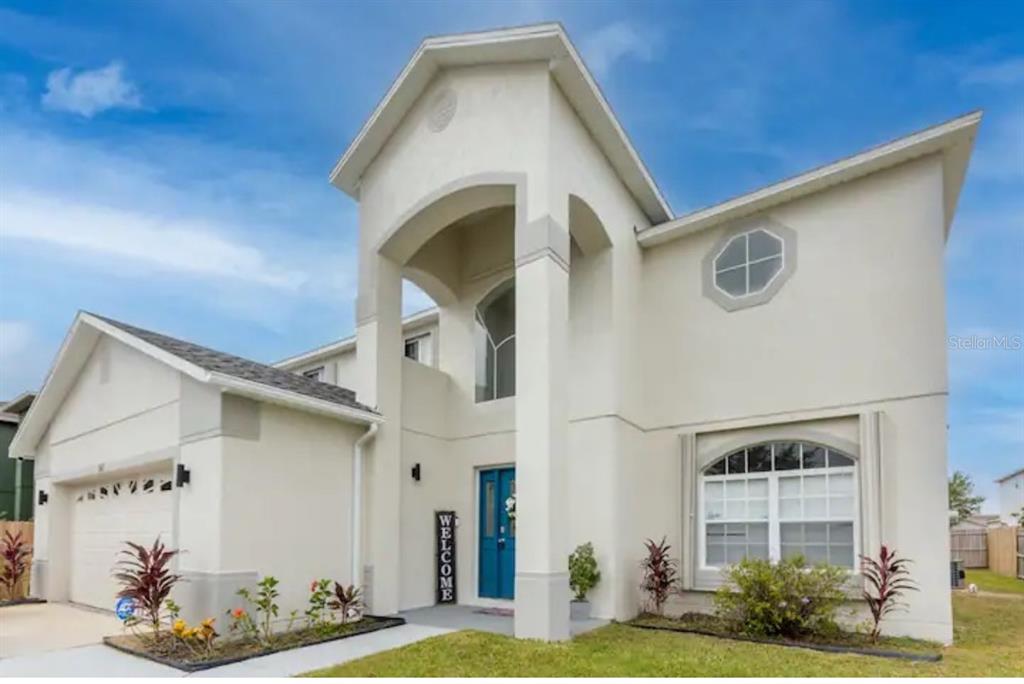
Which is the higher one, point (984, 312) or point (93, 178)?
point (93, 178)

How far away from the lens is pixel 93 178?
12.9 metres

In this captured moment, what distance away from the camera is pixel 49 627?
1062cm

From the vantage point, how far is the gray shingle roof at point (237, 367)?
983 cm

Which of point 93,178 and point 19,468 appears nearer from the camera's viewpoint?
point 93,178

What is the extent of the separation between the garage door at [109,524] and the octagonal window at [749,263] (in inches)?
354

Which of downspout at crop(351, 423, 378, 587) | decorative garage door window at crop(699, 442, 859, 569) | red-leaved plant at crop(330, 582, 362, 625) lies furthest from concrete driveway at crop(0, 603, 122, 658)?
decorative garage door window at crop(699, 442, 859, 569)

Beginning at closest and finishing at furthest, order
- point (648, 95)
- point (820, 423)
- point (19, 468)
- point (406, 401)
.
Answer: point (820, 423) < point (406, 401) < point (648, 95) < point (19, 468)

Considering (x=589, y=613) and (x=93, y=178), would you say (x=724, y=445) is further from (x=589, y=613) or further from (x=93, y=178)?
(x=93, y=178)

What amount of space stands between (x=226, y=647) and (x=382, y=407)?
4218 mm

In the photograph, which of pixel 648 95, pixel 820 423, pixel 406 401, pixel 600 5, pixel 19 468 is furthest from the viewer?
pixel 19 468

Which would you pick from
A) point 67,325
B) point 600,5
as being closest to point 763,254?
point 600,5

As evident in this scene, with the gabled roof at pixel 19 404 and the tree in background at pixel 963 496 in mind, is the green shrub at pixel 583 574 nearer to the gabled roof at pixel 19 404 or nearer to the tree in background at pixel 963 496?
the gabled roof at pixel 19 404

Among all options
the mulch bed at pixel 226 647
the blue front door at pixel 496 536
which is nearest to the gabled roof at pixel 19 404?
the mulch bed at pixel 226 647

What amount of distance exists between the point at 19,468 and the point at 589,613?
17.1 m
